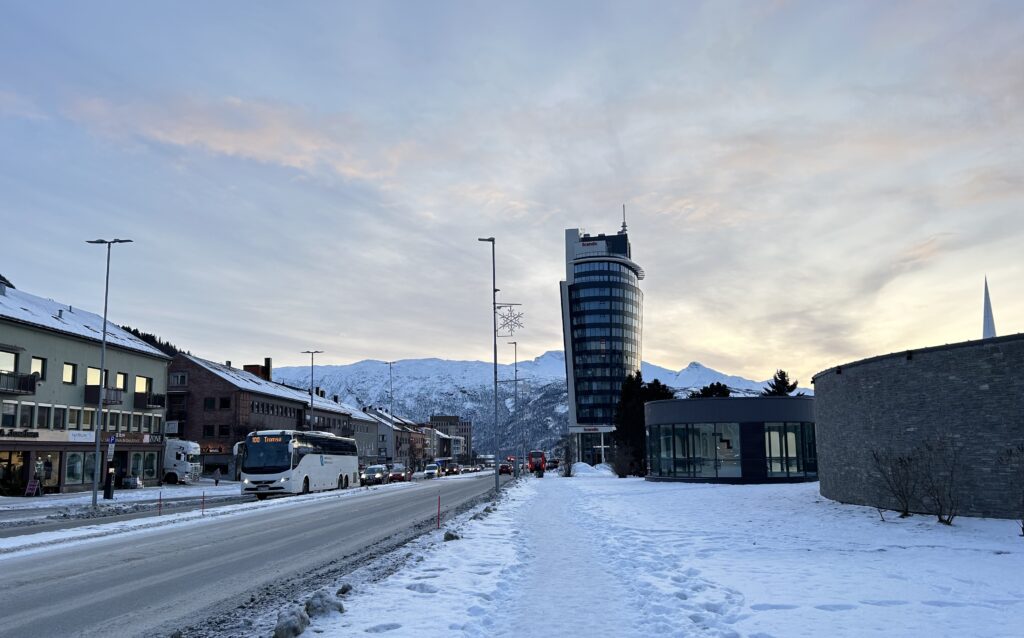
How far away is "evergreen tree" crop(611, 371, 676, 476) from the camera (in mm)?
61812

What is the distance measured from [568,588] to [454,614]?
8.38 ft

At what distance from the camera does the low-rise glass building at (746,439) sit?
44.6m

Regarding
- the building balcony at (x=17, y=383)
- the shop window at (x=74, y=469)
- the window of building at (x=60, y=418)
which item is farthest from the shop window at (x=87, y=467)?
the building balcony at (x=17, y=383)

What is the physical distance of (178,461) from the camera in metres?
63.2

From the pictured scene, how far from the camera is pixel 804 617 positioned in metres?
9.29

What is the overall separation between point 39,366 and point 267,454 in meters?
17.5

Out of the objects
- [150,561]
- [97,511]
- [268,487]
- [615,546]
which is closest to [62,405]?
[268,487]

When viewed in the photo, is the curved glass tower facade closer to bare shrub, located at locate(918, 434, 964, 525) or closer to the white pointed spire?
the white pointed spire

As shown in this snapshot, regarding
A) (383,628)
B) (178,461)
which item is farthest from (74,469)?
(383,628)

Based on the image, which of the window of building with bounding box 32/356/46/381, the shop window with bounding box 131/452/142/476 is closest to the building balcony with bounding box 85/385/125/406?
the window of building with bounding box 32/356/46/381

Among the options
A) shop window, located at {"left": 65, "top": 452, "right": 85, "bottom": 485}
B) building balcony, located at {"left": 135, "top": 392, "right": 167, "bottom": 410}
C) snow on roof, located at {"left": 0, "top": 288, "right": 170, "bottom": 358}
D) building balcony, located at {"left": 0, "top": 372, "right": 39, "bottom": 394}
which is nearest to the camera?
building balcony, located at {"left": 0, "top": 372, "right": 39, "bottom": 394}

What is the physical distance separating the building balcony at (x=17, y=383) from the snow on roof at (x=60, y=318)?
3.33 metres

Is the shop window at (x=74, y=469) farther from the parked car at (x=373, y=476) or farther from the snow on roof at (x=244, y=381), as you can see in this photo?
the snow on roof at (x=244, y=381)

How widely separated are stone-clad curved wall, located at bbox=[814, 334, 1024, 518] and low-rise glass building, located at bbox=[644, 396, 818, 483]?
59.2ft
